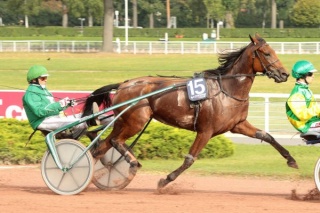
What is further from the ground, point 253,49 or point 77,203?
point 253,49

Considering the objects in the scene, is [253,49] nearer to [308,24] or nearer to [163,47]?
[163,47]

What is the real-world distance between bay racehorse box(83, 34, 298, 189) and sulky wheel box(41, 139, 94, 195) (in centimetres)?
37

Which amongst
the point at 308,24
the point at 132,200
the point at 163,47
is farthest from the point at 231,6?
the point at 132,200

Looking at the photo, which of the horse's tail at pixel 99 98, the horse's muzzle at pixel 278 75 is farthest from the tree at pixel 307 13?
the horse's muzzle at pixel 278 75

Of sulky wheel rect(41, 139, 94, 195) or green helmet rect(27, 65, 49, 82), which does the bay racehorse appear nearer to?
sulky wheel rect(41, 139, 94, 195)

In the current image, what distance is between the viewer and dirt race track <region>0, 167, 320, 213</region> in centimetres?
744

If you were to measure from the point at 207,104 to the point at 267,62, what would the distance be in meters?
0.73

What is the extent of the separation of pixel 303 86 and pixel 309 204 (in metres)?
1.12

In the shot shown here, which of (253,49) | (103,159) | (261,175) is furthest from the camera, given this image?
(261,175)


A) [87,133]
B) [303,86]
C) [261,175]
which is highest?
[303,86]

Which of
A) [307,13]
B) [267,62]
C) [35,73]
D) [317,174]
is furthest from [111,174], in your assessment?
[307,13]

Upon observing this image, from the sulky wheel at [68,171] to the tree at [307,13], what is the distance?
61.5m

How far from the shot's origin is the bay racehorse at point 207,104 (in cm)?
821

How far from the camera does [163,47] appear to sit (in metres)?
41.1
